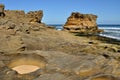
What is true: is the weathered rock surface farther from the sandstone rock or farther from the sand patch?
the sand patch

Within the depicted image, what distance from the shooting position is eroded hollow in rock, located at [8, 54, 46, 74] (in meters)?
9.85

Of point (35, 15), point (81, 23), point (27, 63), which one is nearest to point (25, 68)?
point (27, 63)

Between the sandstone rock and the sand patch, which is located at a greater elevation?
the sandstone rock

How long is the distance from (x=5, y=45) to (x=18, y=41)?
1034 mm

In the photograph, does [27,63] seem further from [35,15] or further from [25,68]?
[35,15]

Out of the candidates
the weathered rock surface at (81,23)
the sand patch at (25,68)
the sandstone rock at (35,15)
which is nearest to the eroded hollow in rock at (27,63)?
the sand patch at (25,68)

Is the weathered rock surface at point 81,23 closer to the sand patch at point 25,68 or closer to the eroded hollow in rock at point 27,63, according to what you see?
the eroded hollow in rock at point 27,63

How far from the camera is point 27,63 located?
34.0 feet

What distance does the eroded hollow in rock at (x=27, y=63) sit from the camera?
985 centimetres

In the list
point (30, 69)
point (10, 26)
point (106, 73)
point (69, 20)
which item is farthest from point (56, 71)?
point (69, 20)

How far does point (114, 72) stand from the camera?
9.01 m

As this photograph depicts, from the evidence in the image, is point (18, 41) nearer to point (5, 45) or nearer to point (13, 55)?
point (5, 45)

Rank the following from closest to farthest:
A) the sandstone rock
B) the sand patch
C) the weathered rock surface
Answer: the sand patch < the sandstone rock < the weathered rock surface

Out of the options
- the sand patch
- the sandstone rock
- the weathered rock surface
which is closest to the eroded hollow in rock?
the sand patch
